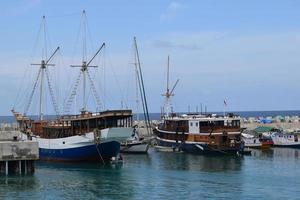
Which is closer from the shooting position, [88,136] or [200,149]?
[88,136]

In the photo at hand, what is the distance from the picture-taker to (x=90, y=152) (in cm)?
6906

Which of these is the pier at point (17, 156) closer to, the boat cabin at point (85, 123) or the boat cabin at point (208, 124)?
the boat cabin at point (85, 123)

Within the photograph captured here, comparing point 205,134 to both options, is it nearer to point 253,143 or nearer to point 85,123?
point 253,143

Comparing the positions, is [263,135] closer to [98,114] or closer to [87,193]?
[98,114]

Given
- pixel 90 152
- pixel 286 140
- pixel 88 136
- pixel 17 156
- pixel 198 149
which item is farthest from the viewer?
pixel 286 140

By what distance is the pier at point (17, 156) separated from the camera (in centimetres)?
5638

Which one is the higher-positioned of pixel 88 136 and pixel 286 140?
pixel 88 136

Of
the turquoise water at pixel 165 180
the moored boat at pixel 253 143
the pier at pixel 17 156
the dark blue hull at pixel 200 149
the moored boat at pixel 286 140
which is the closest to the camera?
the turquoise water at pixel 165 180

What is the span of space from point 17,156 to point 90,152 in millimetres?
13550

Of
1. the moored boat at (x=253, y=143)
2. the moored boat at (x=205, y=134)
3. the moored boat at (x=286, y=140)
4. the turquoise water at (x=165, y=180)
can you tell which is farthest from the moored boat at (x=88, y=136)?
the moored boat at (x=286, y=140)

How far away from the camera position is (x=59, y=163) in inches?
2773

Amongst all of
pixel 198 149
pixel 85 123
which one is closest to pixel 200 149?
pixel 198 149

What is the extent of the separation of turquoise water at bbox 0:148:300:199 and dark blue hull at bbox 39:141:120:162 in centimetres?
192

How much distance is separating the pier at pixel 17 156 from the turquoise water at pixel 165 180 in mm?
1594
